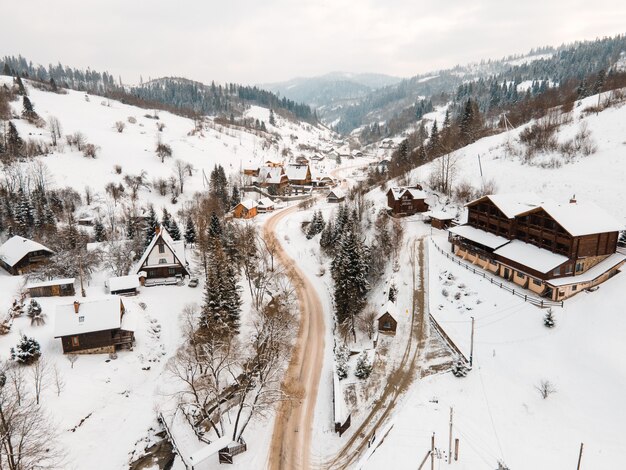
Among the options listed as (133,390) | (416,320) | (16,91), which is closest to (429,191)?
(416,320)

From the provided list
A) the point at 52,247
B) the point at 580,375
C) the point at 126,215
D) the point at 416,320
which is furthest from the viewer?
the point at 126,215

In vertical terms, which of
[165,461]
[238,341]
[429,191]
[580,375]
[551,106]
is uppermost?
[551,106]

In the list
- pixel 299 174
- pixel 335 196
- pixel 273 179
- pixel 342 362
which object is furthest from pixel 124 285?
pixel 299 174

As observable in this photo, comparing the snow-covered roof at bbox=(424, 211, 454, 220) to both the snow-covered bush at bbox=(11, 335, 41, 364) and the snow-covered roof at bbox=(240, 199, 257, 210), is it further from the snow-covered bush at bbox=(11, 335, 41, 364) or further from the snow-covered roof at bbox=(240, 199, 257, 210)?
the snow-covered bush at bbox=(11, 335, 41, 364)

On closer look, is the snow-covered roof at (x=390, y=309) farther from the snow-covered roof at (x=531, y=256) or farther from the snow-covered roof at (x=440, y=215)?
the snow-covered roof at (x=440, y=215)

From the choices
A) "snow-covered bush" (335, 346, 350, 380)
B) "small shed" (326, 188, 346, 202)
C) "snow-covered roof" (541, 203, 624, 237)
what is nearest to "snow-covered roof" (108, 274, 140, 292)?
"snow-covered bush" (335, 346, 350, 380)

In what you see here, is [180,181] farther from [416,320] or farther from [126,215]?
[416,320]
